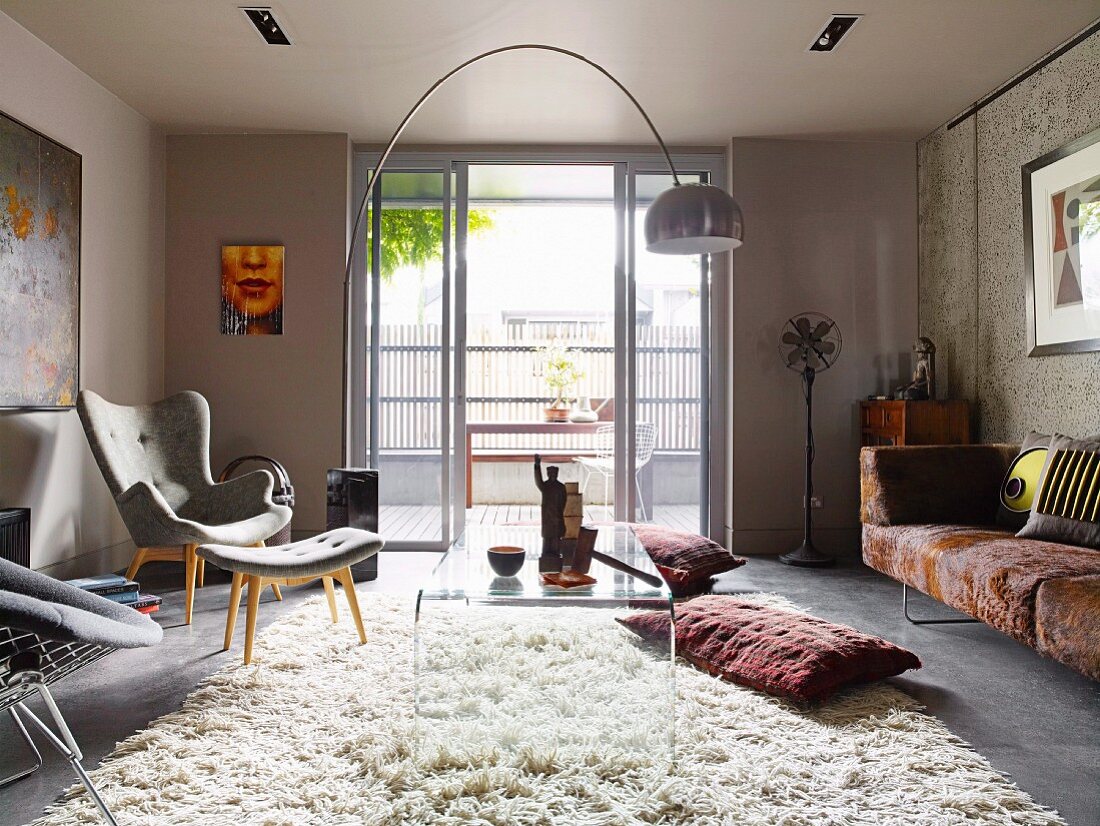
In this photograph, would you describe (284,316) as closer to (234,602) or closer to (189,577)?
(189,577)

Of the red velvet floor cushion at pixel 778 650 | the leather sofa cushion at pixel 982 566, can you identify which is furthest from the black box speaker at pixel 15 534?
the leather sofa cushion at pixel 982 566

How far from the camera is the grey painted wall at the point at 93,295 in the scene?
147 inches

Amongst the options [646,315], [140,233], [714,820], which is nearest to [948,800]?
[714,820]

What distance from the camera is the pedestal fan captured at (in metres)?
4.86

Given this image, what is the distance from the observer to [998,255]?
172 inches

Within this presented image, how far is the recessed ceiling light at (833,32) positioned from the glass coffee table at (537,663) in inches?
96.8

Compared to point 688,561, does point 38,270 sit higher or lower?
higher

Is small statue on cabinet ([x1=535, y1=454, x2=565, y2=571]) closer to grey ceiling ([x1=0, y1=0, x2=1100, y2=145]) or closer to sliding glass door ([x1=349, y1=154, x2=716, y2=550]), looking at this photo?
grey ceiling ([x1=0, y1=0, x2=1100, y2=145])

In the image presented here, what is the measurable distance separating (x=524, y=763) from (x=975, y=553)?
74.3 inches

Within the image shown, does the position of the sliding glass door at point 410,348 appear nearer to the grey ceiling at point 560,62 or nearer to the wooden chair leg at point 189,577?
the grey ceiling at point 560,62

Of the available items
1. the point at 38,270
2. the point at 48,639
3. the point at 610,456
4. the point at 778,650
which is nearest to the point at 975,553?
the point at 778,650

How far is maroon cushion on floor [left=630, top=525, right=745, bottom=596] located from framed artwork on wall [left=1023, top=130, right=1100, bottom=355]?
6.18ft

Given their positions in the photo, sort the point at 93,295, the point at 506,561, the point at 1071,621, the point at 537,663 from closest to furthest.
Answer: the point at 1071,621, the point at 506,561, the point at 537,663, the point at 93,295

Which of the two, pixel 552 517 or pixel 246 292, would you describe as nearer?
pixel 552 517
